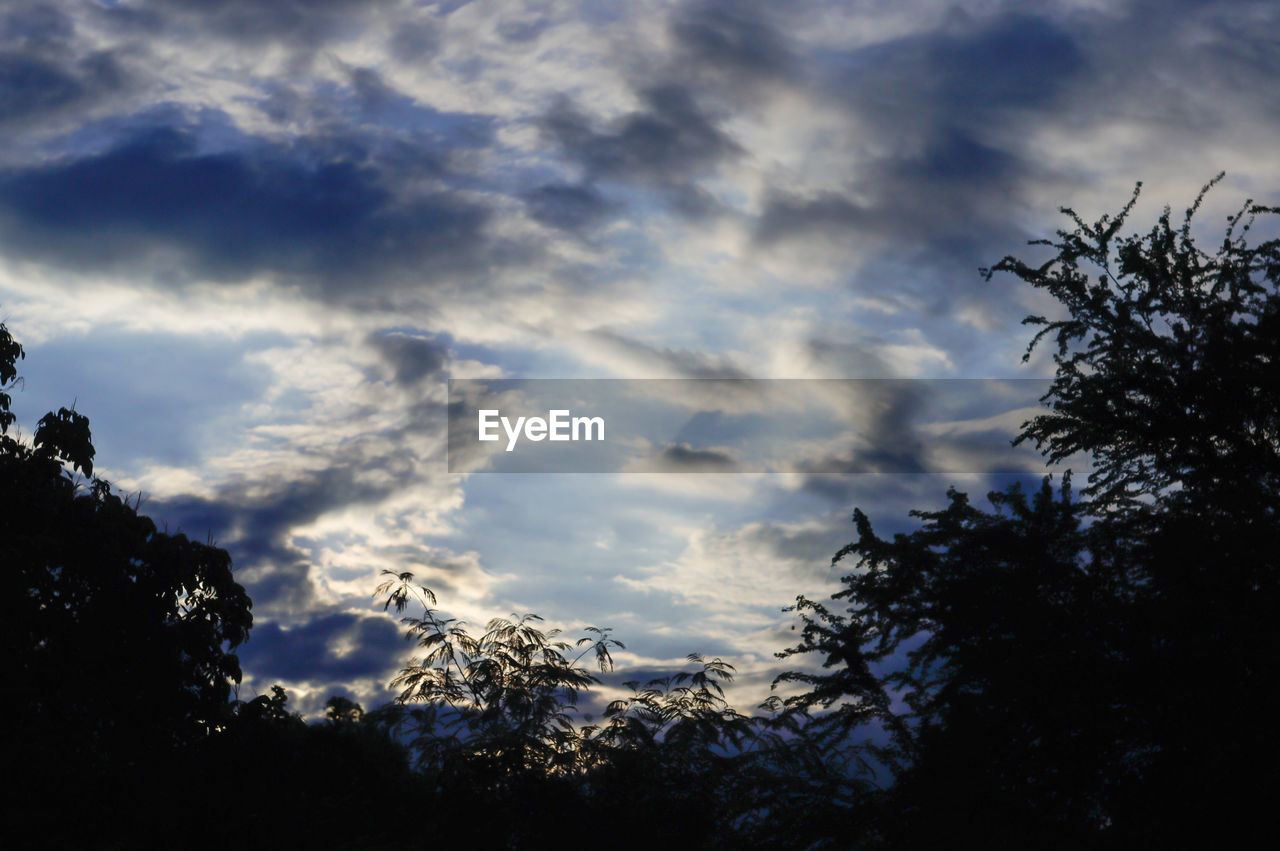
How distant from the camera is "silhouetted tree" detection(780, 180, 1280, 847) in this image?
14.0 meters

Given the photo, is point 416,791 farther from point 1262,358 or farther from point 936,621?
point 1262,358

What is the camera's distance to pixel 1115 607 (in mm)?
15930

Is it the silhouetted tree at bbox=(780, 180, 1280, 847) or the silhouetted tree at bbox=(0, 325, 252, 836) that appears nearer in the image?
the silhouetted tree at bbox=(780, 180, 1280, 847)

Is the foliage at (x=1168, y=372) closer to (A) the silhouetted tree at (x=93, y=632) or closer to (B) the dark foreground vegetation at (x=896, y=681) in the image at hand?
(B) the dark foreground vegetation at (x=896, y=681)

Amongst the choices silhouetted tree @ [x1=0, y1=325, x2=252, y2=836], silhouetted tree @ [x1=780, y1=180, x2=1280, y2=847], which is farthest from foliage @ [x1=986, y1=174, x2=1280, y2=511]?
silhouetted tree @ [x1=0, y1=325, x2=252, y2=836]

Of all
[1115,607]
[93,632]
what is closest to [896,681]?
[1115,607]

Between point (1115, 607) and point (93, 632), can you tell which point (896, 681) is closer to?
point (1115, 607)

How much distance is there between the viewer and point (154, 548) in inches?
882

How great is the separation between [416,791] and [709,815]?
9080 mm

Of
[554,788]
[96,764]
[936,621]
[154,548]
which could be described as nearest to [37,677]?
[96,764]

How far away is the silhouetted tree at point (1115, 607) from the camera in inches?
551

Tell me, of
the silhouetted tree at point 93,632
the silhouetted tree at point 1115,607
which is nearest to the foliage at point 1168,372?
the silhouetted tree at point 1115,607

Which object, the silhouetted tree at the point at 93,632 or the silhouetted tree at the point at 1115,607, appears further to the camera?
the silhouetted tree at the point at 93,632

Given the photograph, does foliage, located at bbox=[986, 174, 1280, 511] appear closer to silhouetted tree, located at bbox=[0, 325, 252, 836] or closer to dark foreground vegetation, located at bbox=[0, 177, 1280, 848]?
dark foreground vegetation, located at bbox=[0, 177, 1280, 848]
